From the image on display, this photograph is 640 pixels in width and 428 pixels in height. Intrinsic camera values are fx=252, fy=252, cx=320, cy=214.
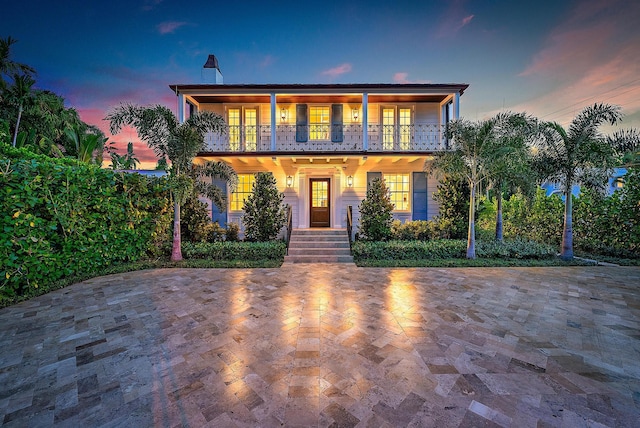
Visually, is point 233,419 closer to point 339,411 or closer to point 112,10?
point 339,411

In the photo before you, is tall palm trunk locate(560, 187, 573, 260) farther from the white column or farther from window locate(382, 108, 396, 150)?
the white column

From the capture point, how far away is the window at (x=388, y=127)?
9.96m

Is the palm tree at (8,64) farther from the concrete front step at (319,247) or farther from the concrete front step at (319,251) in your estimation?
the concrete front step at (319,251)

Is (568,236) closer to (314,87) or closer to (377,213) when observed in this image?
(377,213)

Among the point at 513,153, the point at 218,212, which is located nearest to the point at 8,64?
the point at 218,212

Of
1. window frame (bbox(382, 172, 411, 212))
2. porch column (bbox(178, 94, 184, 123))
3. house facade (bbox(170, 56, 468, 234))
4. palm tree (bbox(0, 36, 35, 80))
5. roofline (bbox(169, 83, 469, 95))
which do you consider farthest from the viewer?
window frame (bbox(382, 172, 411, 212))

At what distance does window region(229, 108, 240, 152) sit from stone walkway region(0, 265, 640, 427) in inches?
253

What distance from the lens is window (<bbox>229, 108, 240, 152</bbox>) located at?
9809mm

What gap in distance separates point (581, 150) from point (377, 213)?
19.1 ft

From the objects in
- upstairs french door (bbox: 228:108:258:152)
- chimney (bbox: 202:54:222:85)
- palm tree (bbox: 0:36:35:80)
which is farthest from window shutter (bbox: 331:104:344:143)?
palm tree (bbox: 0:36:35:80)

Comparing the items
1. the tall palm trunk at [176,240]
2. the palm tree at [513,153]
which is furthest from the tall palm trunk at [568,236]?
the tall palm trunk at [176,240]

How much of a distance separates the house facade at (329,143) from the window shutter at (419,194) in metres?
0.04

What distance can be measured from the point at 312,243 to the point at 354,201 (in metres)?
2.79

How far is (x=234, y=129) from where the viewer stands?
9922mm
